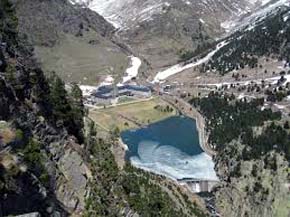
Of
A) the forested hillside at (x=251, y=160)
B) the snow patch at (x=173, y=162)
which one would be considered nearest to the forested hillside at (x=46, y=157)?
the forested hillside at (x=251, y=160)

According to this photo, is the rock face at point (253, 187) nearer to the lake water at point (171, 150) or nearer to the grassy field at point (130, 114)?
the lake water at point (171, 150)

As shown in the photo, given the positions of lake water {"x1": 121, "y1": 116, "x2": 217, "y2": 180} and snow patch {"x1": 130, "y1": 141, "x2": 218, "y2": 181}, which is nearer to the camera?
snow patch {"x1": 130, "y1": 141, "x2": 218, "y2": 181}

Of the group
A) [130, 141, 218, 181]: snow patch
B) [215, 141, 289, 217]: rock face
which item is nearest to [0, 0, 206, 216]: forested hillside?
[215, 141, 289, 217]: rock face

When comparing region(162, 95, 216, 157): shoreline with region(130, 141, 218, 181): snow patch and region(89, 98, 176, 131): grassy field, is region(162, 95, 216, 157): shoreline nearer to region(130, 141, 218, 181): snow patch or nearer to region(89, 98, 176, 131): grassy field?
region(89, 98, 176, 131): grassy field

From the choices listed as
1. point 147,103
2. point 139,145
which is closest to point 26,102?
point 139,145

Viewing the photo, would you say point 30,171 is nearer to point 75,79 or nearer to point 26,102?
point 26,102

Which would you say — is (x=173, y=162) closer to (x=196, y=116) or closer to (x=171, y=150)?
(x=171, y=150)

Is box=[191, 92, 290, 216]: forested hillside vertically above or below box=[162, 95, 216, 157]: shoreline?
above
